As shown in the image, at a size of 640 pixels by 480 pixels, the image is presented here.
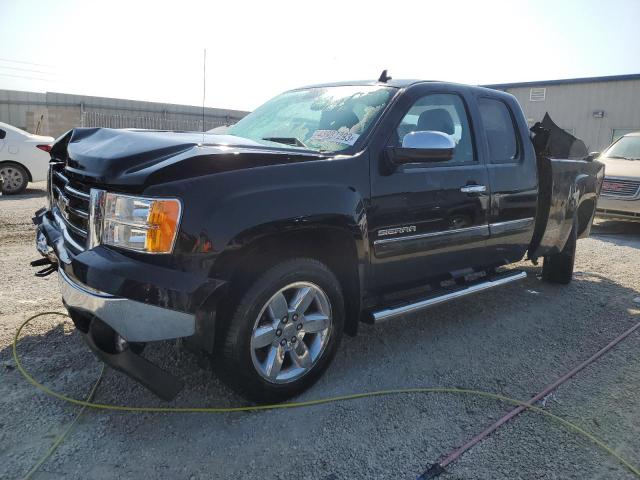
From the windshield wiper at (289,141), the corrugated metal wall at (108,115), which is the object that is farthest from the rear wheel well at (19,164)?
the windshield wiper at (289,141)

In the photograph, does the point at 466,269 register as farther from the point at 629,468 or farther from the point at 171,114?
the point at 171,114

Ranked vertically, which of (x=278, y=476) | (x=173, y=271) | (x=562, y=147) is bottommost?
(x=278, y=476)

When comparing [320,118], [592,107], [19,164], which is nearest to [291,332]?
[320,118]

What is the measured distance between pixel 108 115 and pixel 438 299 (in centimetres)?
1638

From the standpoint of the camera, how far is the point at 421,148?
10.2 ft

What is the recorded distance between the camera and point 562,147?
5.84 metres

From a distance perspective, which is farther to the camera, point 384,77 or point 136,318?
point 384,77

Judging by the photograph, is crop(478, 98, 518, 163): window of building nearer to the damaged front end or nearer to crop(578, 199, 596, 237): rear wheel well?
crop(578, 199, 596, 237): rear wheel well

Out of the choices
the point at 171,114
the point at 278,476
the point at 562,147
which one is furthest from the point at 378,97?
the point at 171,114

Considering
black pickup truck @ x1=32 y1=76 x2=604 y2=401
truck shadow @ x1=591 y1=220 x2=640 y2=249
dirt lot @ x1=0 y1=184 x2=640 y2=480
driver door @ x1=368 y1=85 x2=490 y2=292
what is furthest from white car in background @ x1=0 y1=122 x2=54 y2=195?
truck shadow @ x1=591 y1=220 x2=640 y2=249

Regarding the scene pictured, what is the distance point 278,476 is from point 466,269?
2349 millimetres

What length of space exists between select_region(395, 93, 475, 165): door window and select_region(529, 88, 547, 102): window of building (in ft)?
74.1

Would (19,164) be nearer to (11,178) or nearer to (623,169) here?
(11,178)

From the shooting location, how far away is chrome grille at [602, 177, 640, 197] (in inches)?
355
